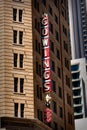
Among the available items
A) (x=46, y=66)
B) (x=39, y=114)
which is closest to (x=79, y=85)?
(x=46, y=66)

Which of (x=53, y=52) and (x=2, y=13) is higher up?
(x=2, y=13)

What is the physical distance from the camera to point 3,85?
50.4m

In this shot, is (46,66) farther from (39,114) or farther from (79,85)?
(79,85)

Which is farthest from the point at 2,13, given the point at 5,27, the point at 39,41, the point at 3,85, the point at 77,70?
the point at 77,70

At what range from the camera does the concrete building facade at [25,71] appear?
50000mm

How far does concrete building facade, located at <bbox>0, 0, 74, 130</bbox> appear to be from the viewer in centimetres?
5000

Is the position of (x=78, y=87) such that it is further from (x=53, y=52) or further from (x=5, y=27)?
(x=5, y=27)

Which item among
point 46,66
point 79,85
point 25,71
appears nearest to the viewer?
point 25,71

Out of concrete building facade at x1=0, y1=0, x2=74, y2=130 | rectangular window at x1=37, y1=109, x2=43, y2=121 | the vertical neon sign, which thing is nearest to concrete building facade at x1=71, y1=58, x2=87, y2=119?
concrete building facade at x1=0, y1=0, x2=74, y2=130

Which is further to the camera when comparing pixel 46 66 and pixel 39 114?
pixel 46 66

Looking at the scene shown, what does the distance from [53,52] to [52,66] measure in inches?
109

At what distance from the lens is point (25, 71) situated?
173ft

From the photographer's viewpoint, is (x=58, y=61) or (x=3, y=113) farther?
(x=58, y=61)

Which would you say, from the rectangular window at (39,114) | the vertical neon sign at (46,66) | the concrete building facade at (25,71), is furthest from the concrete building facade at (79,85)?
the rectangular window at (39,114)
